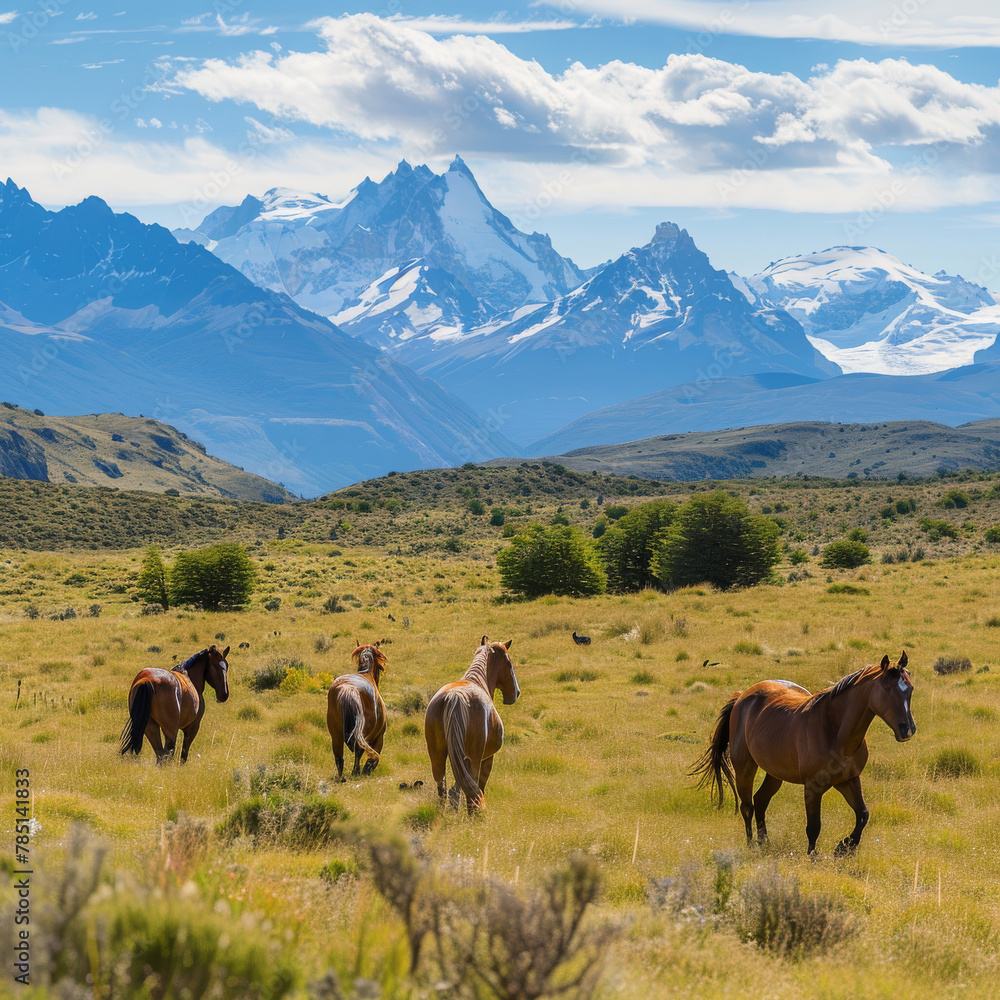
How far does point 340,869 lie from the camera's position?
691cm

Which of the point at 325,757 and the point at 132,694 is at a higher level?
the point at 132,694

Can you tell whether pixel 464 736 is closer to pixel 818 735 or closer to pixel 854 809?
pixel 818 735

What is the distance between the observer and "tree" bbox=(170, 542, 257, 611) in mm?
36594

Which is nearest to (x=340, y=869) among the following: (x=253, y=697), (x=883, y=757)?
(x=883, y=757)

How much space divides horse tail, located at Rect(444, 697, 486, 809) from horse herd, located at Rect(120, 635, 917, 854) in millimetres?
11

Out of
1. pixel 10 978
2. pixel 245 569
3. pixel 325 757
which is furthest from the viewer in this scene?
pixel 245 569

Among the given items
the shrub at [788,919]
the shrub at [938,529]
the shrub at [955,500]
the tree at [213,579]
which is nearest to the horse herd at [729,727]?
the shrub at [788,919]

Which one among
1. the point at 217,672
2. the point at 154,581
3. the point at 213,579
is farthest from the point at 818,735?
the point at 154,581

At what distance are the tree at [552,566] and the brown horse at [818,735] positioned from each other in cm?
2818

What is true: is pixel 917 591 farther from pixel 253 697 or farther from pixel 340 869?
pixel 340 869

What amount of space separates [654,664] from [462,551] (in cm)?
3884

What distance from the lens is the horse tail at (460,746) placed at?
32.5 feet

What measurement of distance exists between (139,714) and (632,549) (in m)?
32.8

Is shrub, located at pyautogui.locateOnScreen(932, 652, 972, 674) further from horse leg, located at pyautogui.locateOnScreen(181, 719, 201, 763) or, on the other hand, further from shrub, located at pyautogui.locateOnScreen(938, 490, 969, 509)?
shrub, located at pyautogui.locateOnScreen(938, 490, 969, 509)
